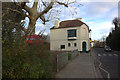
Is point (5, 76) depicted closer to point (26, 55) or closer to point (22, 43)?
point (26, 55)

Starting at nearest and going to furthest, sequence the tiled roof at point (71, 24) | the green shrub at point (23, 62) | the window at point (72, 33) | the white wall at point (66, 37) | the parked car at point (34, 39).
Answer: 1. the green shrub at point (23, 62)
2. the parked car at point (34, 39)
3. the white wall at point (66, 37)
4. the window at point (72, 33)
5. the tiled roof at point (71, 24)

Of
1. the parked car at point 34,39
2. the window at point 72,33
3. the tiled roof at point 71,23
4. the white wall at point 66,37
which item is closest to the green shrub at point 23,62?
the parked car at point 34,39

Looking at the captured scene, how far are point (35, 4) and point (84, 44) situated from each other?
19.9 m

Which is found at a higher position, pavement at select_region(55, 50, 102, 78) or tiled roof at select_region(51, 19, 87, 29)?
tiled roof at select_region(51, 19, 87, 29)

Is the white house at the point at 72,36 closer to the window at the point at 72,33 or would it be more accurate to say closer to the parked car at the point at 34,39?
the window at the point at 72,33

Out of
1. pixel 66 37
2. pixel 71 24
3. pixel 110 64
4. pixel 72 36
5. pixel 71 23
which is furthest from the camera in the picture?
pixel 71 23

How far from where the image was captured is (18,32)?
4.33 meters

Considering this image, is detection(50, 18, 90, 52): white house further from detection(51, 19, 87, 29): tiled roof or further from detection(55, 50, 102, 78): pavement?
detection(55, 50, 102, 78): pavement

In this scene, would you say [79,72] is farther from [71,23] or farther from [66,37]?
[71,23]

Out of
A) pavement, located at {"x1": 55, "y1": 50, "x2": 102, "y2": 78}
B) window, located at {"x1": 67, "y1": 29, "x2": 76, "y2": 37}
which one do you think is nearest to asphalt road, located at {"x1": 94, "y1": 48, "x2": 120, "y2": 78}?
pavement, located at {"x1": 55, "y1": 50, "x2": 102, "y2": 78}

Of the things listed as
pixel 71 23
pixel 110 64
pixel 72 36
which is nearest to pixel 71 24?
pixel 71 23

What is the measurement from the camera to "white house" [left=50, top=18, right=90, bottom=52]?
25.0 metres

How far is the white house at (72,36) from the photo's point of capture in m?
25.0

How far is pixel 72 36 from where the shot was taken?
25.5 m
